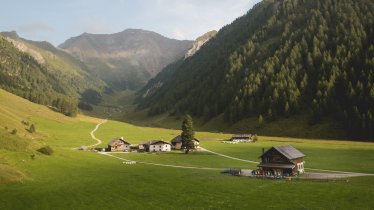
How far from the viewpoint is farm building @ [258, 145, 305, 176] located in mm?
83562

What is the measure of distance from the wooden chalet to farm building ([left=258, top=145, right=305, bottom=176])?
6808 cm

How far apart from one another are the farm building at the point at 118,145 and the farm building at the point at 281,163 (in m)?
68.1

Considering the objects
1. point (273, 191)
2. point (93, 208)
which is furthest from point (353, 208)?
point (93, 208)

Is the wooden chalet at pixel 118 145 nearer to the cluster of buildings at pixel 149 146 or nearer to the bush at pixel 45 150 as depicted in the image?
the cluster of buildings at pixel 149 146

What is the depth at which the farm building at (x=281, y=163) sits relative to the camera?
3290 inches

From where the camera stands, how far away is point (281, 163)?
281 ft

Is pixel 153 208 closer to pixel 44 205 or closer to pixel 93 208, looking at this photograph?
pixel 93 208

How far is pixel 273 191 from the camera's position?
63.2 m

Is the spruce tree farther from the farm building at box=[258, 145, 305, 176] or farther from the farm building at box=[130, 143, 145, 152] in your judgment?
the farm building at box=[258, 145, 305, 176]

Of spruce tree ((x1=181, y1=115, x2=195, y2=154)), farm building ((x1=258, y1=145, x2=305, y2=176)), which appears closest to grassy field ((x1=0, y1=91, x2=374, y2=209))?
farm building ((x1=258, y1=145, x2=305, y2=176))

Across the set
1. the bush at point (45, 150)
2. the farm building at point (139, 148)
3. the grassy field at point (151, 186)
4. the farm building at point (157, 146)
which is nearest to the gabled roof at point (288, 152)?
the grassy field at point (151, 186)

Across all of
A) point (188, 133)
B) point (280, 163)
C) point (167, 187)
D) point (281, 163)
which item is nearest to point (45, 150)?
point (167, 187)

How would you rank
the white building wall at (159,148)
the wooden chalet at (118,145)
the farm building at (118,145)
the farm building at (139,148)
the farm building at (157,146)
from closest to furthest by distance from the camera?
1. the white building wall at (159,148)
2. the farm building at (157,146)
3. the wooden chalet at (118,145)
4. the farm building at (118,145)
5. the farm building at (139,148)

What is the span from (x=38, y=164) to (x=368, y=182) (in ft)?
209
